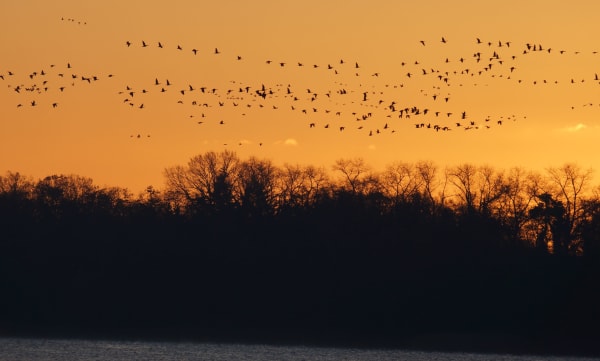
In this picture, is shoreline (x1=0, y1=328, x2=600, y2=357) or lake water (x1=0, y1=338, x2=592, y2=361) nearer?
lake water (x1=0, y1=338, x2=592, y2=361)

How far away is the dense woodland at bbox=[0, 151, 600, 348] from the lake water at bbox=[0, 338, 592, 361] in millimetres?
5928

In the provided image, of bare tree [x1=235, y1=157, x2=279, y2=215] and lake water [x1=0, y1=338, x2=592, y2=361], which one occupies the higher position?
bare tree [x1=235, y1=157, x2=279, y2=215]

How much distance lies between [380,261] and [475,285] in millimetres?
7763

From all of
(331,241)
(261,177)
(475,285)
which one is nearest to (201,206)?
(261,177)

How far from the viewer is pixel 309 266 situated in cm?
10731

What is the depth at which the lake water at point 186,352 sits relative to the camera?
87.3 m

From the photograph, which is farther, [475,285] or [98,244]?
[98,244]

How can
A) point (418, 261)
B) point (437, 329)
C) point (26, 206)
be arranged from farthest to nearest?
point (26, 206), point (418, 261), point (437, 329)

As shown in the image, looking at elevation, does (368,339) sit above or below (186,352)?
above

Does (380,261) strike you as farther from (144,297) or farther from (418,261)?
(144,297)

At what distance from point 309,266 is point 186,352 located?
59.4 feet

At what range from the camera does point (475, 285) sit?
102 m

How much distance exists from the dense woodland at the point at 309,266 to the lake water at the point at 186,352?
5928 mm

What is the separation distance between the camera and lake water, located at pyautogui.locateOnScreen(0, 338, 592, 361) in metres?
87.3
